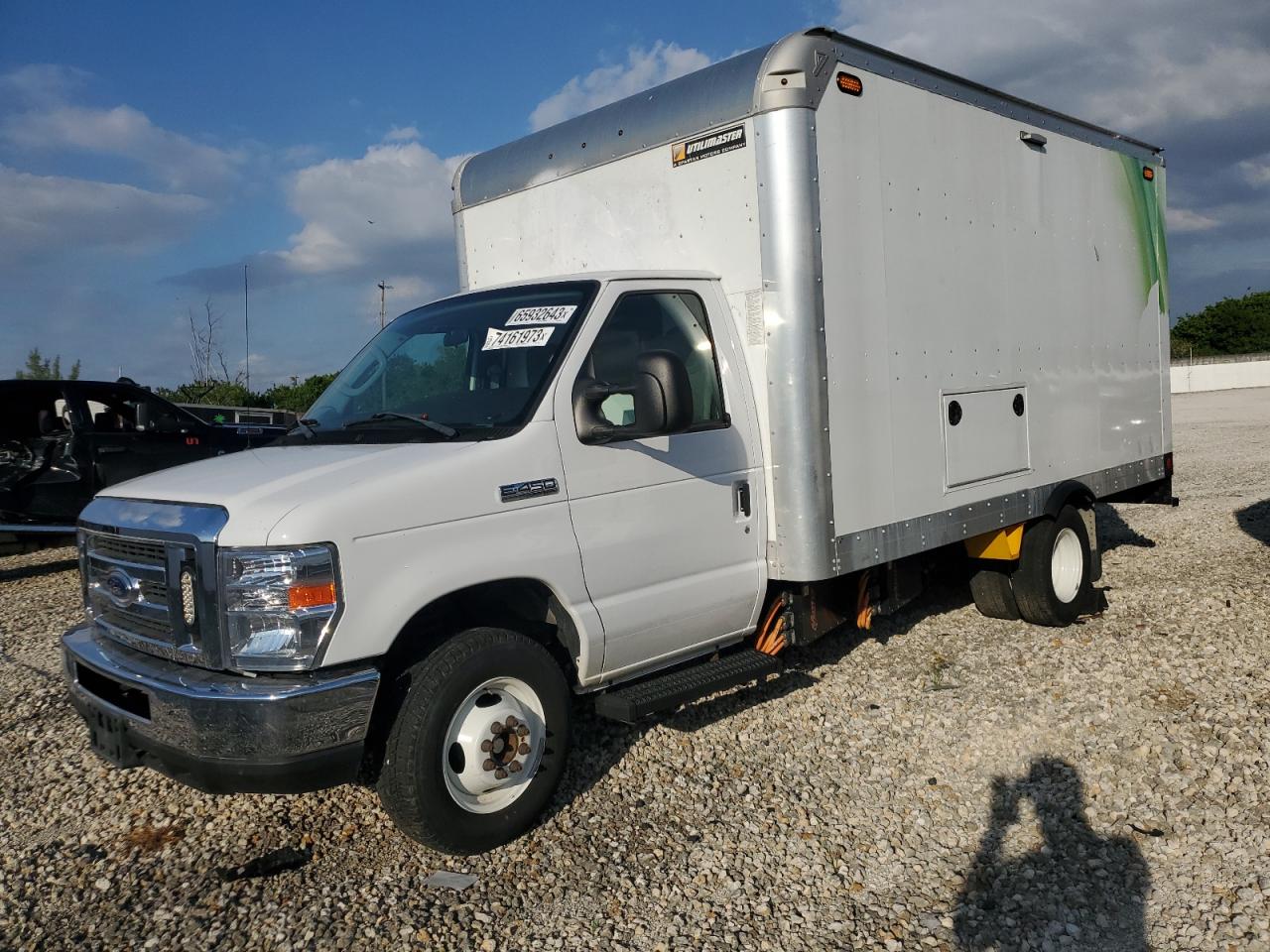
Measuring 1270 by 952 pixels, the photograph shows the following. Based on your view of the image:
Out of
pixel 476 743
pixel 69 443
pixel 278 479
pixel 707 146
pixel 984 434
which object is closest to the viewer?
pixel 278 479

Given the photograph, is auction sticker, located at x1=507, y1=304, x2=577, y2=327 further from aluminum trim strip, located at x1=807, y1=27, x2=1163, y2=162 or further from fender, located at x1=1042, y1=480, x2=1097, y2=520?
fender, located at x1=1042, y1=480, x2=1097, y2=520

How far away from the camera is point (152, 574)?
371cm

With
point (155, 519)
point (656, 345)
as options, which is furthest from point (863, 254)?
point (155, 519)

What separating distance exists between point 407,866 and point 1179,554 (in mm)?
7740

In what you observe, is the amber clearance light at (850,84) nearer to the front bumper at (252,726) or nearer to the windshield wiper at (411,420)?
the windshield wiper at (411,420)

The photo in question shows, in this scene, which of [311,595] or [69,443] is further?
[69,443]

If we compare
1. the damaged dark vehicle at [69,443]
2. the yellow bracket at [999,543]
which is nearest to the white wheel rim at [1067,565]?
the yellow bracket at [999,543]

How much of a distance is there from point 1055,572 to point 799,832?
3.52 m

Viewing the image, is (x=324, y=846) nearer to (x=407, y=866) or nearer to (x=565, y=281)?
(x=407, y=866)

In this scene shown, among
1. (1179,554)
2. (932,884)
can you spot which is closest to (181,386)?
(1179,554)

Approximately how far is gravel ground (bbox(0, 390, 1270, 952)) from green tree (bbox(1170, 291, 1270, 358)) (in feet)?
266

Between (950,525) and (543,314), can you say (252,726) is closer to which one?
(543,314)

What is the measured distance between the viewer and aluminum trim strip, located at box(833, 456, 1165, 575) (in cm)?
501

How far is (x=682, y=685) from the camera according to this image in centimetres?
454
